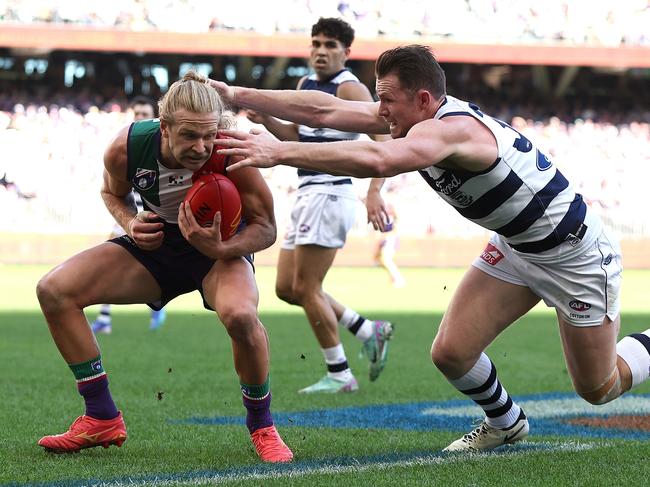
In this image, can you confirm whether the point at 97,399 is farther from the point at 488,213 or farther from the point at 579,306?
the point at 579,306

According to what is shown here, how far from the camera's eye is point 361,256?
22.6 meters

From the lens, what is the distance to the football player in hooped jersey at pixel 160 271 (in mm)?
4820

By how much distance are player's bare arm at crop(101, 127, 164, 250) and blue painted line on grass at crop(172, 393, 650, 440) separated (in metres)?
1.51

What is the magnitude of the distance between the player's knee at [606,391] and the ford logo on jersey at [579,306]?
0.38m

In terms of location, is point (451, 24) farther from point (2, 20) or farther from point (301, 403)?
point (301, 403)

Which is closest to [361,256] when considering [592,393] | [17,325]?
[17,325]

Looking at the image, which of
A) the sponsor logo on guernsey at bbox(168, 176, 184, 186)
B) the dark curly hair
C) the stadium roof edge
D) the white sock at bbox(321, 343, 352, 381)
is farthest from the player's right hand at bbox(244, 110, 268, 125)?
the stadium roof edge

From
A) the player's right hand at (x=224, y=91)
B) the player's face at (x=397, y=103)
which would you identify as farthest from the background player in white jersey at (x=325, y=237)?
the player's face at (x=397, y=103)

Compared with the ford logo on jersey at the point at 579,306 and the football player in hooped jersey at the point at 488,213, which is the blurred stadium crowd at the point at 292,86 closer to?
the football player in hooped jersey at the point at 488,213

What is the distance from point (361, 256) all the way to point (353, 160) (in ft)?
61.0

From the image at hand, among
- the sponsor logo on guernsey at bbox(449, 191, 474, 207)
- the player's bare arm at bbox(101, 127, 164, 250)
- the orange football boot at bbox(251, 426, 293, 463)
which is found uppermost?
the sponsor logo on guernsey at bbox(449, 191, 474, 207)

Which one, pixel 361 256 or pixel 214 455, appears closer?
pixel 214 455

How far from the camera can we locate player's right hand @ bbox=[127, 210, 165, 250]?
488cm

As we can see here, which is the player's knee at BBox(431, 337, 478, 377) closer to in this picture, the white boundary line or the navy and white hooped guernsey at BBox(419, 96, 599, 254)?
the white boundary line
